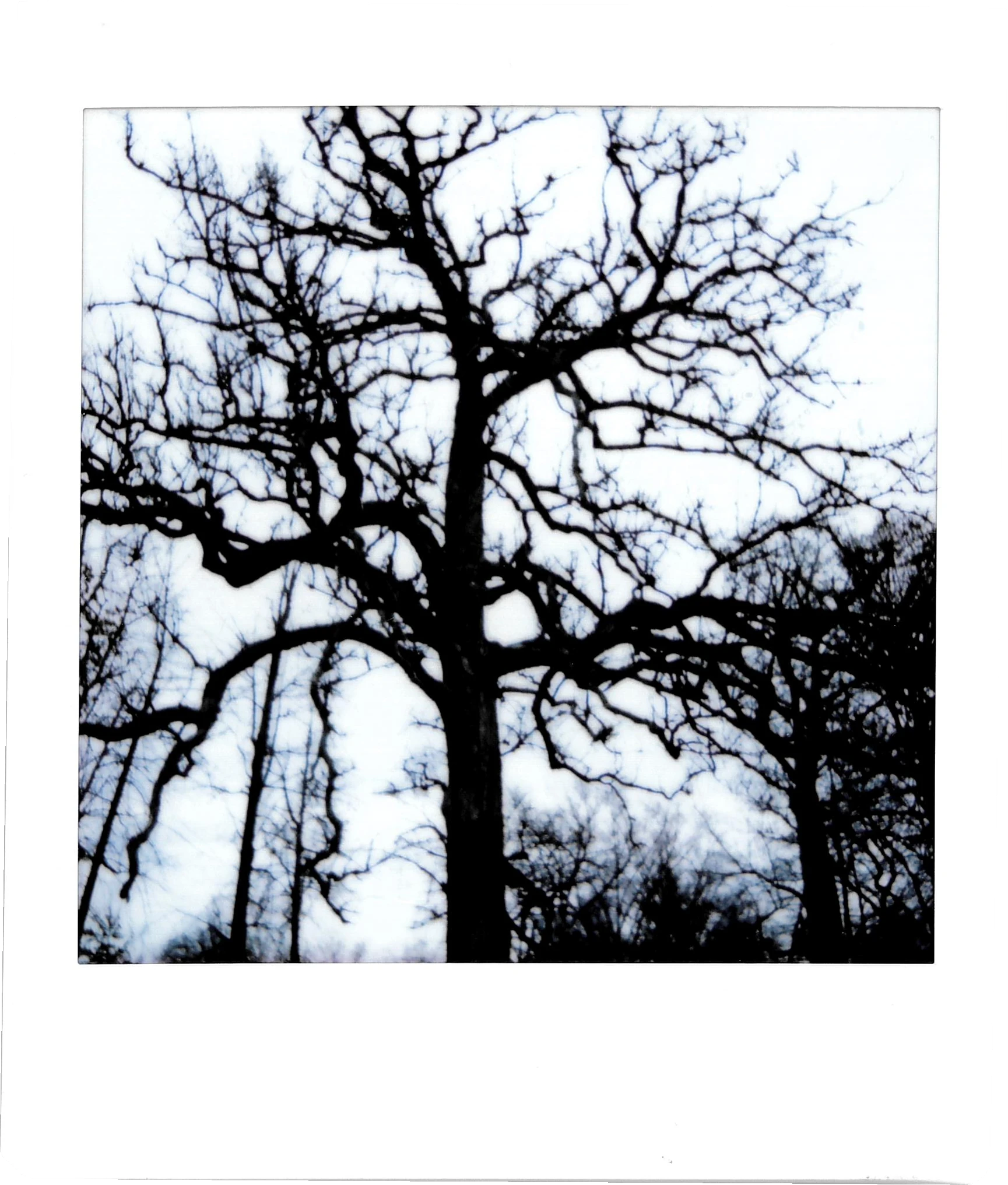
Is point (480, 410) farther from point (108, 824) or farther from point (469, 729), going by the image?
point (108, 824)

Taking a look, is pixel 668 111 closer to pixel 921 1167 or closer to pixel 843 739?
pixel 843 739

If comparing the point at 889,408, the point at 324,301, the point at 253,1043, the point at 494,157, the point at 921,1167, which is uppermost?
the point at 494,157

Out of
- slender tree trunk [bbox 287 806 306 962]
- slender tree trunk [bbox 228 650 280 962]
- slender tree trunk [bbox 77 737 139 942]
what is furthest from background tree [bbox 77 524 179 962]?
slender tree trunk [bbox 287 806 306 962]

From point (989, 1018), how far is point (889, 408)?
4.24 feet

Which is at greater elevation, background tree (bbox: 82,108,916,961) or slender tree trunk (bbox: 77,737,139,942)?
background tree (bbox: 82,108,916,961)

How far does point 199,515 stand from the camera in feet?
7.54

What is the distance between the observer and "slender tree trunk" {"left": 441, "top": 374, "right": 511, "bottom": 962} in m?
2.24

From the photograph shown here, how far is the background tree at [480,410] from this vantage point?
2281 millimetres

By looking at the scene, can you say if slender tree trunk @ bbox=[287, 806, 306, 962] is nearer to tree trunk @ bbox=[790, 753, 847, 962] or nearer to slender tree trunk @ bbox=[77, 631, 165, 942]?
slender tree trunk @ bbox=[77, 631, 165, 942]

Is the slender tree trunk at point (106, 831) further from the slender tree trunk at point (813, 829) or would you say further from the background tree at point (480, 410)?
the slender tree trunk at point (813, 829)

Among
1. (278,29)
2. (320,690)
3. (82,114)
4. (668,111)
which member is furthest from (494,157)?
(320,690)

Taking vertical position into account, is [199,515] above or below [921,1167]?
above

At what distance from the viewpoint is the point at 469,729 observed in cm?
226

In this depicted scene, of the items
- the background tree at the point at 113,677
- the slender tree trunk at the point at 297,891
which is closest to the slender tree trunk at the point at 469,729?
the slender tree trunk at the point at 297,891
